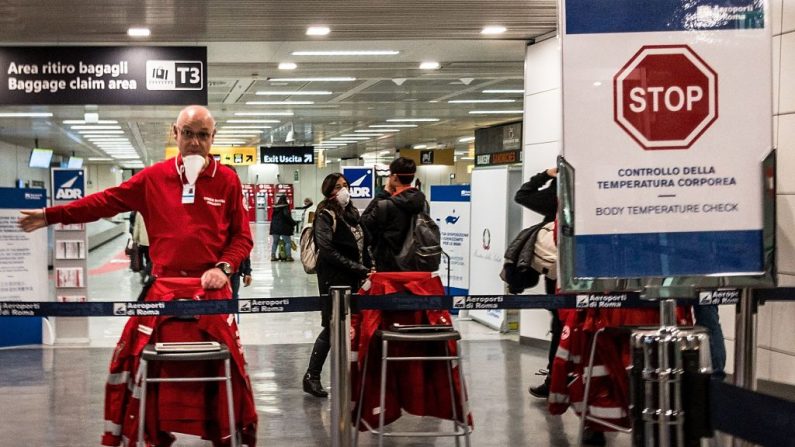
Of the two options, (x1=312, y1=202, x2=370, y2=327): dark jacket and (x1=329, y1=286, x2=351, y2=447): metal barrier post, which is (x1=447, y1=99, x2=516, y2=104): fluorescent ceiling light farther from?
(x1=329, y1=286, x2=351, y2=447): metal barrier post

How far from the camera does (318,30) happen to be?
856 cm

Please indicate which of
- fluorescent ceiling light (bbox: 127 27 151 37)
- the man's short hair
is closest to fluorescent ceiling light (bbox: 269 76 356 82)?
fluorescent ceiling light (bbox: 127 27 151 37)

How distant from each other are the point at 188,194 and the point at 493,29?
5538mm

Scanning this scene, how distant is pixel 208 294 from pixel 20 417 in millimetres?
2754

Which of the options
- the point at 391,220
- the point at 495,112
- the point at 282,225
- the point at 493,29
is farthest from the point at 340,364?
the point at 282,225

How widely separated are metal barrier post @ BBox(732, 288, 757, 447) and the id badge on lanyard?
2.40 meters

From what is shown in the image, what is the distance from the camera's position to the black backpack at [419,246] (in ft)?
18.8

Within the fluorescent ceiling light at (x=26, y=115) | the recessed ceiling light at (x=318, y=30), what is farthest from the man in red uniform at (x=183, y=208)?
the fluorescent ceiling light at (x=26, y=115)

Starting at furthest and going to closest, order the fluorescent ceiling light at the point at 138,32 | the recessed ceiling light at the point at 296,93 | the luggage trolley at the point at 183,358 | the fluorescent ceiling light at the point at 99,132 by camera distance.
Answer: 1. the fluorescent ceiling light at the point at 99,132
2. the recessed ceiling light at the point at 296,93
3. the fluorescent ceiling light at the point at 138,32
4. the luggage trolley at the point at 183,358

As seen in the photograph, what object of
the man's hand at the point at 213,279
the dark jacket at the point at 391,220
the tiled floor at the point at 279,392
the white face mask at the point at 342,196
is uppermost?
the white face mask at the point at 342,196

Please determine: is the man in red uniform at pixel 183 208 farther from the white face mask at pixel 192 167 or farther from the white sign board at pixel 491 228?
the white sign board at pixel 491 228

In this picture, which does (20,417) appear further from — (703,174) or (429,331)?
(703,174)

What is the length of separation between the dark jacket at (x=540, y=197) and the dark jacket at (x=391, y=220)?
0.70 m

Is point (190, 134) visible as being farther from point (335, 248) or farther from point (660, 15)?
point (660, 15)
